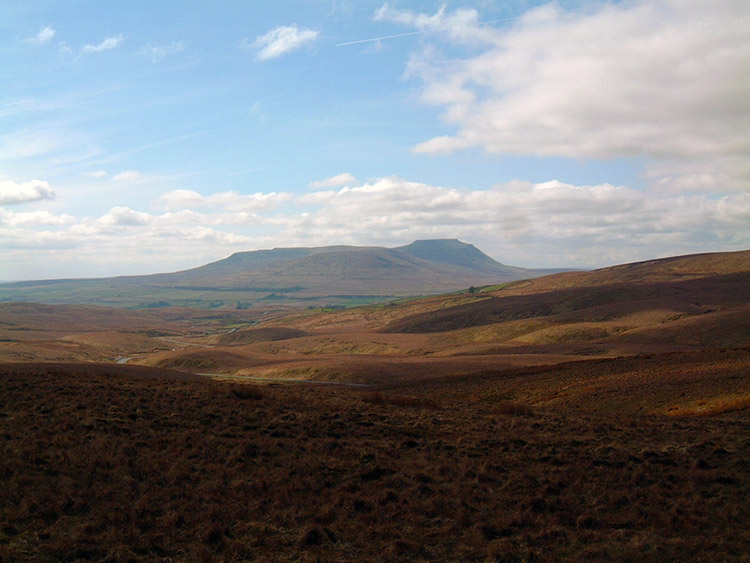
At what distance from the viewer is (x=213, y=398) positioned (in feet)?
86.3

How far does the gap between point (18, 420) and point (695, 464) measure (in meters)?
22.8

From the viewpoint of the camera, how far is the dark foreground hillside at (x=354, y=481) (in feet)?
36.0

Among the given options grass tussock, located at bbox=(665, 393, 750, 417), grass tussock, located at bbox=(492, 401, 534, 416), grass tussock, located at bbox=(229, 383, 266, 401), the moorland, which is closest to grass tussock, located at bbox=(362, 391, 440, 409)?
the moorland

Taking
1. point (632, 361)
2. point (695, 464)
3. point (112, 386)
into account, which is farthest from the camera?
point (632, 361)

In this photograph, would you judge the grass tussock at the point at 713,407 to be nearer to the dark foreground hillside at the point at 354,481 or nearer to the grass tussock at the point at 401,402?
the dark foreground hillside at the point at 354,481

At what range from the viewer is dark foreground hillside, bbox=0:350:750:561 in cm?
1098

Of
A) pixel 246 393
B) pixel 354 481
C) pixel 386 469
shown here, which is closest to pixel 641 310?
pixel 246 393

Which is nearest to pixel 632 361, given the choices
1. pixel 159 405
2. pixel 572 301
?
pixel 159 405

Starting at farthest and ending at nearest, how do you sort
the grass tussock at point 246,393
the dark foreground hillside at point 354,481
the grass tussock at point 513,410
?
the grass tussock at point 246,393 → the grass tussock at point 513,410 → the dark foreground hillside at point 354,481

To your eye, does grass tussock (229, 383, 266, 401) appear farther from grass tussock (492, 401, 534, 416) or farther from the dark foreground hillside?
grass tussock (492, 401, 534, 416)

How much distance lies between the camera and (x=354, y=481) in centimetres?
1482

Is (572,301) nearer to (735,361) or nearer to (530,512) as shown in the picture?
(735,361)

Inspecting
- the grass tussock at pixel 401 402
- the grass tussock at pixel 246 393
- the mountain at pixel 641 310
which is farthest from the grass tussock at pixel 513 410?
the mountain at pixel 641 310

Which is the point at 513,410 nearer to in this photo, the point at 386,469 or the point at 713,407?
the point at 713,407
